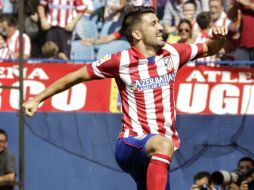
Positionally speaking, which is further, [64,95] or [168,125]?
[64,95]

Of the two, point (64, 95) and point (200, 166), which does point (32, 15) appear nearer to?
point (64, 95)

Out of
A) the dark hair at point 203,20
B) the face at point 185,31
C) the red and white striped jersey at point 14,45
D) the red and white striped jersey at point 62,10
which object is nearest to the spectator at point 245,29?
the dark hair at point 203,20

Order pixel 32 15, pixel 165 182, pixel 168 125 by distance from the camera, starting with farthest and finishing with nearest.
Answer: pixel 32 15
pixel 168 125
pixel 165 182

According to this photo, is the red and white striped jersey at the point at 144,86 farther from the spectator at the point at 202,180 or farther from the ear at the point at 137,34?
the spectator at the point at 202,180

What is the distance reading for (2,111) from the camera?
41.8 feet

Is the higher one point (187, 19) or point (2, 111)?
point (187, 19)

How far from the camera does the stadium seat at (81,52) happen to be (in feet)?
43.8

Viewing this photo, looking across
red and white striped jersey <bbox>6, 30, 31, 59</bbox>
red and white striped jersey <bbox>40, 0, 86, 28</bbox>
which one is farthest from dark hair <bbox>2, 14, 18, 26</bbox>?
red and white striped jersey <bbox>40, 0, 86, 28</bbox>

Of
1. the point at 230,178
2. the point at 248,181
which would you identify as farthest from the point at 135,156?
the point at 248,181

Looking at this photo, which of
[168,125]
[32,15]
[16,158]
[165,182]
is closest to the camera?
[165,182]

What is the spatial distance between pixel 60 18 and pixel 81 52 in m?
0.68

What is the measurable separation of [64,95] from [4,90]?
0.77 meters

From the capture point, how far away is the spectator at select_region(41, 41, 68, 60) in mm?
13289

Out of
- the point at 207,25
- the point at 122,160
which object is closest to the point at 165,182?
the point at 122,160
